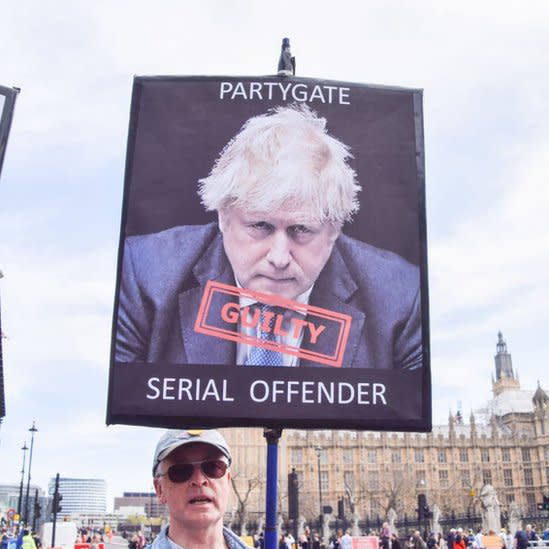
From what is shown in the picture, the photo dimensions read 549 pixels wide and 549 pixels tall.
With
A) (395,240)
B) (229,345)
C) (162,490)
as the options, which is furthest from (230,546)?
(395,240)

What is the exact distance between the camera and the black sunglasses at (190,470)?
248 centimetres

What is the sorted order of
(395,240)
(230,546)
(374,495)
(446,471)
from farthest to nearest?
(446,471) < (374,495) < (395,240) < (230,546)

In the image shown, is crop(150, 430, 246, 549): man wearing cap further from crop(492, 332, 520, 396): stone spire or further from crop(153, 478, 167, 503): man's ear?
crop(492, 332, 520, 396): stone spire

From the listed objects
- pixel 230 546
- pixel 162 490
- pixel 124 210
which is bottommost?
pixel 230 546

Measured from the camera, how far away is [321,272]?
4.55 metres

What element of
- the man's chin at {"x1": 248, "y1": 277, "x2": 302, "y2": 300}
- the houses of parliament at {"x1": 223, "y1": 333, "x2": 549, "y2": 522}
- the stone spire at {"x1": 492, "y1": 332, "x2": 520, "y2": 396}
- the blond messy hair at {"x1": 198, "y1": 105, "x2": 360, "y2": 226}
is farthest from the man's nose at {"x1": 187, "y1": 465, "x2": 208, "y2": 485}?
the stone spire at {"x1": 492, "y1": 332, "x2": 520, "y2": 396}

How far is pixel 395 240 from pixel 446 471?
342 feet

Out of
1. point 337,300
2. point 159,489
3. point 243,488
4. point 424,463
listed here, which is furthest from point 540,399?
point 159,489

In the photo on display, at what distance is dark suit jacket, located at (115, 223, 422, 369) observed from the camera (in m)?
4.31

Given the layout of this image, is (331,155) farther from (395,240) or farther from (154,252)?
(154,252)

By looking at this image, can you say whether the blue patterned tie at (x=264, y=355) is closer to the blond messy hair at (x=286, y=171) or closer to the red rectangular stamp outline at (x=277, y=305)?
the red rectangular stamp outline at (x=277, y=305)

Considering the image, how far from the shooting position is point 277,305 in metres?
4.41

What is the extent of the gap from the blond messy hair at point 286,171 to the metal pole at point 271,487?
1370mm

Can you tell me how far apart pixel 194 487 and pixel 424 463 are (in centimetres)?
10558
